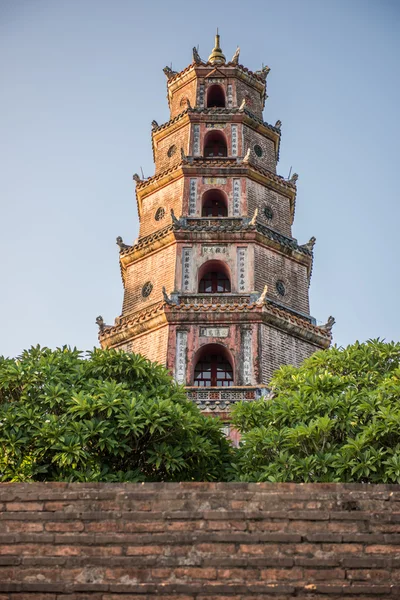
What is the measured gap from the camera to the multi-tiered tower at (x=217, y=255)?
22.4 meters

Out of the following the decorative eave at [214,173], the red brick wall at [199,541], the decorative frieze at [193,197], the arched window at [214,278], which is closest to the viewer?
the red brick wall at [199,541]

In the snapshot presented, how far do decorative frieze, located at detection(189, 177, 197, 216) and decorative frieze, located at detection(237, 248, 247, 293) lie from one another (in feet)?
7.56

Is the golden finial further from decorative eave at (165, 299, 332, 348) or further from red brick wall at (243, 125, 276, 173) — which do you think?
decorative eave at (165, 299, 332, 348)

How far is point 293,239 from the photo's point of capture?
86.3 ft

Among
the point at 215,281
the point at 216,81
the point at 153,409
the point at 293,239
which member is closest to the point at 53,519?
the point at 153,409

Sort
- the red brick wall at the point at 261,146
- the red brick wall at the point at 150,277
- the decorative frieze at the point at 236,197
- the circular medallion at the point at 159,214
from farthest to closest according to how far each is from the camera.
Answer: the red brick wall at the point at 261,146
the circular medallion at the point at 159,214
the decorative frieze at the point at 236,197
the red brick wall at the point at 150,277

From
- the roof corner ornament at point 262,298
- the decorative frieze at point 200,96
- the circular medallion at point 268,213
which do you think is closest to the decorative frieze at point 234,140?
the decorative frieze at point 200,96

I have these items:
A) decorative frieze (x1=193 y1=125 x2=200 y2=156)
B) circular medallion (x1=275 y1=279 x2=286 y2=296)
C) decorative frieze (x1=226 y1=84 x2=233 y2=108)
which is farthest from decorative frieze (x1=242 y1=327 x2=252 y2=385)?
decorative frieze (x1=226 y1=84 x2=233 y2=108)

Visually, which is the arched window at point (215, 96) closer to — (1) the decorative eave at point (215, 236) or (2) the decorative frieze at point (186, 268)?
(1) the decorative eave at point (215, 236)

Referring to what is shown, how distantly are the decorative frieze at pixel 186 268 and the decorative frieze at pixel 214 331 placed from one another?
1.61m

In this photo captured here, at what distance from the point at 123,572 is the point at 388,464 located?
6.60 metres

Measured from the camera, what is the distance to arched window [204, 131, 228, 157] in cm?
2848

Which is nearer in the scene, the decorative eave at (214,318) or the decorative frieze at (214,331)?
the decorative frieze at (214,331)

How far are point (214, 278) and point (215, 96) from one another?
351 inches
